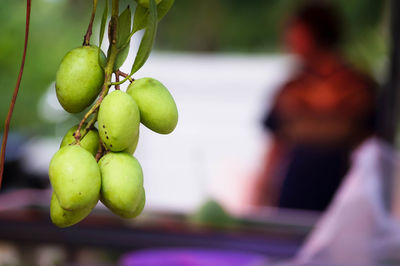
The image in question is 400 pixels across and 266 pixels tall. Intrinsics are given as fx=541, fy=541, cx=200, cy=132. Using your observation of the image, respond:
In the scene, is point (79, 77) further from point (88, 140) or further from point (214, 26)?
point (214, 26)

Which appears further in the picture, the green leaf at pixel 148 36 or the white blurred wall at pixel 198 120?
the white blurred wall at pixel 198 120

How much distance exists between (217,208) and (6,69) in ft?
11.6

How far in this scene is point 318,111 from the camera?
2217 millimetres

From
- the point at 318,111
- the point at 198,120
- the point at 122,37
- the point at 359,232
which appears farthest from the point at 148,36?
the point at 198,120

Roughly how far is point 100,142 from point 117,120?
43mm

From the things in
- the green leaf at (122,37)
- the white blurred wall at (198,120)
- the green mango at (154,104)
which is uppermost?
the white blurred wall at (198,120)

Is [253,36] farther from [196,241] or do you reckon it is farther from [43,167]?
[196,241]

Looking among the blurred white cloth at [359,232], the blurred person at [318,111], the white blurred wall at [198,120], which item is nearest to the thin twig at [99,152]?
the blurred white cloth at [359,232]

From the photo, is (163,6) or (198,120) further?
(198,120)

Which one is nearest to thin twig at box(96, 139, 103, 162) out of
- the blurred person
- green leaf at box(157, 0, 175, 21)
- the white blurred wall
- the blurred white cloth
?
green leaf at box(157, 0, 175, 21)

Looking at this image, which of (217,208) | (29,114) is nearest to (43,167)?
(29,114)

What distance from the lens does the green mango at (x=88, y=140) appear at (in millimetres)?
430

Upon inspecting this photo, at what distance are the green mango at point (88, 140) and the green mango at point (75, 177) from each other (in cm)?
2

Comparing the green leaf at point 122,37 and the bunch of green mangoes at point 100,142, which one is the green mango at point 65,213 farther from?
the green leaf at point 122,37
